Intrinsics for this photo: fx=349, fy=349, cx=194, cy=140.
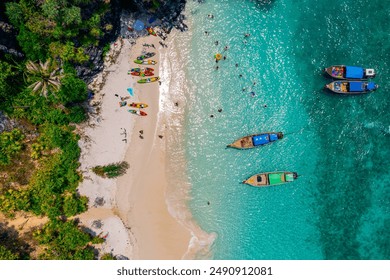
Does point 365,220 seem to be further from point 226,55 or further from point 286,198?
point 226,55

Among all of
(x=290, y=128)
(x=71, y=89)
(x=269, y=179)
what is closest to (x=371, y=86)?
(x=290, y=128)

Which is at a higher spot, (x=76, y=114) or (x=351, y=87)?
(x=351, y=87)

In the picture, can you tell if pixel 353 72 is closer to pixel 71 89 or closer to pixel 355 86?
pixel 355 86

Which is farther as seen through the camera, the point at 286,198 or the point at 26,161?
the point at 286,198

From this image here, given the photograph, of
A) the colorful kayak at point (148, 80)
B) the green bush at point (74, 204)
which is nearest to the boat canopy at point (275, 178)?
the colorful kayak at point (148, 80)

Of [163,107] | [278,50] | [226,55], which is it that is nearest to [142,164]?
[163,107]

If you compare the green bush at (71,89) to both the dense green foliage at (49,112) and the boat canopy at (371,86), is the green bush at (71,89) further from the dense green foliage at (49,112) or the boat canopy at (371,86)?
the boat canopy at (371,86)
